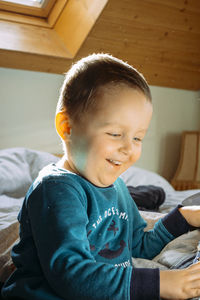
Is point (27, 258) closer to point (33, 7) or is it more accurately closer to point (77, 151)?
point (77, 151)

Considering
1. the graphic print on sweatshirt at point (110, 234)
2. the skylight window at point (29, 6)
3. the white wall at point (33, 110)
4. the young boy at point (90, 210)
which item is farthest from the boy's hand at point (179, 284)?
the skylight window at point (29, 6)

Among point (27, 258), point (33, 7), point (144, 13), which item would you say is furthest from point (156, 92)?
point (27, 258)

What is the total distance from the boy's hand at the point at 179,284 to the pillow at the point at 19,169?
4.55ft

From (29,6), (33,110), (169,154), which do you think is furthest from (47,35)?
(169,154)

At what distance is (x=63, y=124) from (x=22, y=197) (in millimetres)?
1239

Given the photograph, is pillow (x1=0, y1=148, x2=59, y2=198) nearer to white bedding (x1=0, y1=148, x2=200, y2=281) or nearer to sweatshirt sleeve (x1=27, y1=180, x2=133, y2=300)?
white bedding (x1=0, y1=148, x2=200, y2=281)

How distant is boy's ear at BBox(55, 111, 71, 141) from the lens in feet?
2.60

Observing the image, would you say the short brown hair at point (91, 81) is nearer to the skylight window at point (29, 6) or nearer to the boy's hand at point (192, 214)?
the boy's hand at point (192, 214)

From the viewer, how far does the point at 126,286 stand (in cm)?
62

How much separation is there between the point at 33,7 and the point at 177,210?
8.10 feet

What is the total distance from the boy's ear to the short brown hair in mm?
15

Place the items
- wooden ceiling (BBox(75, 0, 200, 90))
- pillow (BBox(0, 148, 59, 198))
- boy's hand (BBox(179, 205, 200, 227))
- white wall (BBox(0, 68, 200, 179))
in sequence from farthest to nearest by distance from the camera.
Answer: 1. white wall (BBox(0, 68, 200, 179))
2. wooden ceiling (BBox(75, 0, 200, 90))
3. pillow (BBox(0, 148, 59, 198))
4. boy's hand (BBox(179, 205, 200, 227))

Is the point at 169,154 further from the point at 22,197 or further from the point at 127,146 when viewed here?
the point at 127,146

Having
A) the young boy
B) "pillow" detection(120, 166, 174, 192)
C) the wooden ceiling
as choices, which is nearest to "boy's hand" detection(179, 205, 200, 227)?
the young boy
